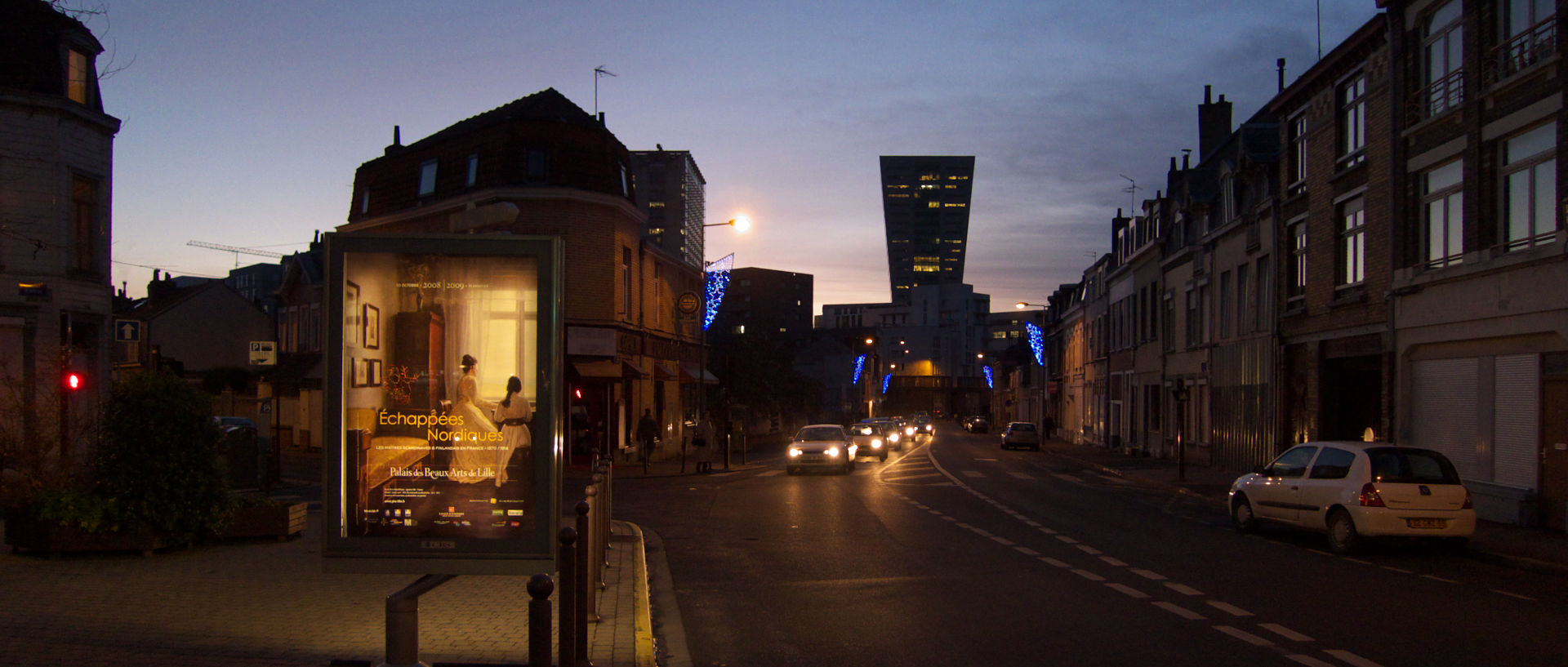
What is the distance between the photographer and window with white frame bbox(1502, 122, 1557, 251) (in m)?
17.3

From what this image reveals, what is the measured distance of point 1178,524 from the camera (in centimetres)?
1828

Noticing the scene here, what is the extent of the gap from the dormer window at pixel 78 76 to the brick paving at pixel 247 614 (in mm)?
14413

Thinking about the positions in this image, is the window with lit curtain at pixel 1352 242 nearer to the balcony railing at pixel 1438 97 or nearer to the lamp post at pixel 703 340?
the balcony railing at pixel 1438 97

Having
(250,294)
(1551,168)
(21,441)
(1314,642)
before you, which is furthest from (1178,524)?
(250,294)

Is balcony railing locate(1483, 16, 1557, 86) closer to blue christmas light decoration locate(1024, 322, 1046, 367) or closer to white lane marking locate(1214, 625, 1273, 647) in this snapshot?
white lane marking locate(1214, 625, 1273, 647)

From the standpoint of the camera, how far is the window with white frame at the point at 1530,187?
17.3m

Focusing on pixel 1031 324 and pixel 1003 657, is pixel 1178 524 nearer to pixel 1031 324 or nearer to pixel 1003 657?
pixel 1003 657

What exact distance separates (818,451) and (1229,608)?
70.2 feet

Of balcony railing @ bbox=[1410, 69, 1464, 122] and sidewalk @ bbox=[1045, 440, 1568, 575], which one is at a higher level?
balcony railing @ bbox=[1410, 69, 1464, 122]

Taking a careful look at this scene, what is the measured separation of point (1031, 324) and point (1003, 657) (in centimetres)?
6363

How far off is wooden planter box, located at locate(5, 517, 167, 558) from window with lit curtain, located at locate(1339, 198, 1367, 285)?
2309cm

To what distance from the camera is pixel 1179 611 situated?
9.87 m

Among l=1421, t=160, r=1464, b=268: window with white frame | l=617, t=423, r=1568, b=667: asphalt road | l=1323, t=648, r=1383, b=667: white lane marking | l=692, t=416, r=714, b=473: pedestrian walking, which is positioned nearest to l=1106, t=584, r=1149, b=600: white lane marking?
l=617, t=423, r=1568, b=667: asphalt road

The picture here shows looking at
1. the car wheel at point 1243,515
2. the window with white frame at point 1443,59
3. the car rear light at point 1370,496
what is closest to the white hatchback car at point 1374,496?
the car rear light at point 1370,496
